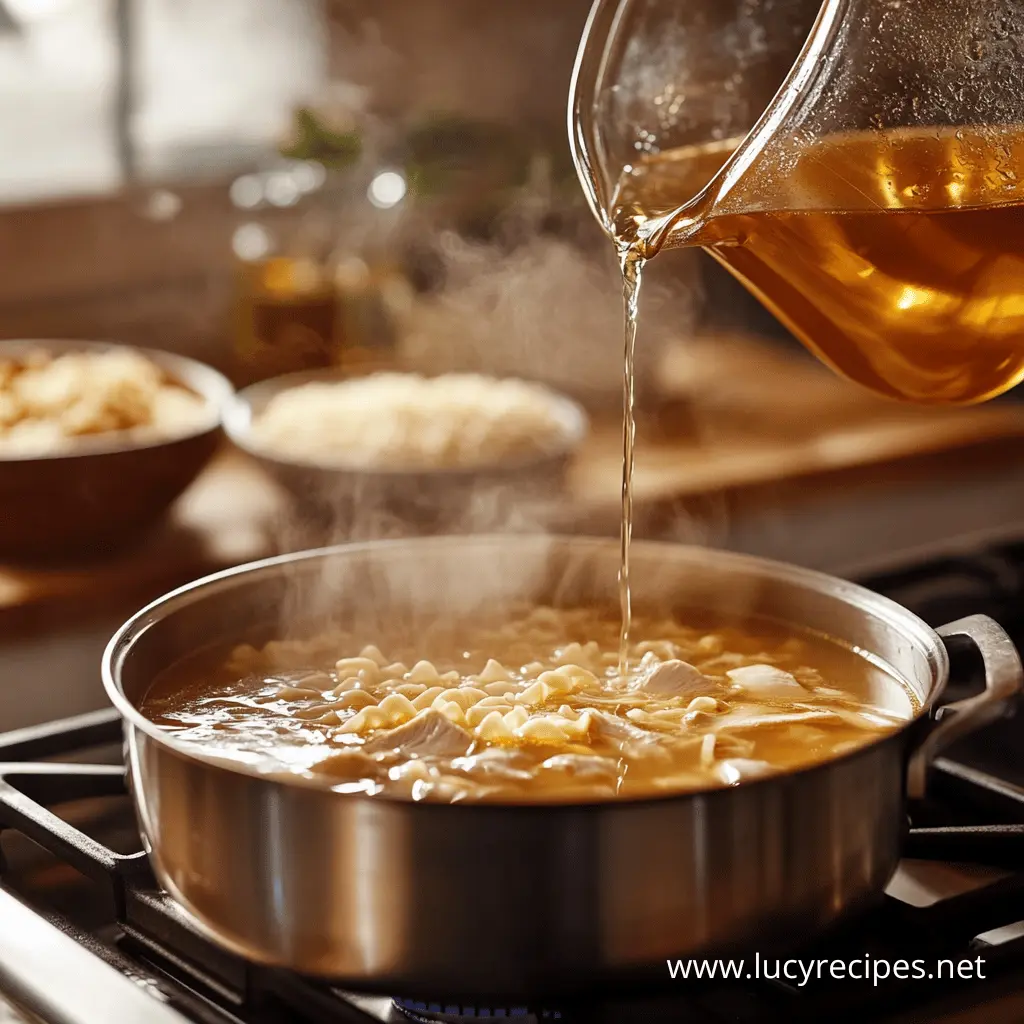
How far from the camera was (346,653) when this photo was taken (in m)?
1.08

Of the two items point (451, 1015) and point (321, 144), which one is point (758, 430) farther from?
point (451, 1015)

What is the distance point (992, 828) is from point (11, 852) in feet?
2.10

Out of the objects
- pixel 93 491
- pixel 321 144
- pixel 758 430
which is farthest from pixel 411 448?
pixel 321 144

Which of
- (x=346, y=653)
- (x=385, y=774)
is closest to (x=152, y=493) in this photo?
(x=346, y=653)

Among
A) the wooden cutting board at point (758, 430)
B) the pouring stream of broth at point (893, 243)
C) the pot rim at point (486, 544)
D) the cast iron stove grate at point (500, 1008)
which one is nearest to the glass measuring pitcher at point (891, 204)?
the pouring stream of broth at point (893, 243)

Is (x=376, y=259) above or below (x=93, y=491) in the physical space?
above

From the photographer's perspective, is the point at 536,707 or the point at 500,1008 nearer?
the point at 500,1008

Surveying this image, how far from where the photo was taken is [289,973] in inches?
30.6

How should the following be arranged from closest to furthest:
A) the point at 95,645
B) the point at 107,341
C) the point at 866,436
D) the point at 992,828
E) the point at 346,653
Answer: the point at 992,828 → the point at 346,653 → the point at 95,645 → the point at 866,436 → the point at 107,341

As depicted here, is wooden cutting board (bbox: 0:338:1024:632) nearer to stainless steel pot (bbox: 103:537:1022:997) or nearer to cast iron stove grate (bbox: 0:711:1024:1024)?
cast iron stove grate (bbox: 0:711:1024:1024)

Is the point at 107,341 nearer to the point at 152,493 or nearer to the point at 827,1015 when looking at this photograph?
the point at 152,493

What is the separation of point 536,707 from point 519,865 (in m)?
0.23

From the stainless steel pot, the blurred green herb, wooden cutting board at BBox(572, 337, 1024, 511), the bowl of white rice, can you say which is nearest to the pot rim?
the stainless steel pot

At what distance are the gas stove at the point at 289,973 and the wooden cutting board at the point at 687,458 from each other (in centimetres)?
57
